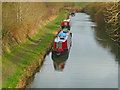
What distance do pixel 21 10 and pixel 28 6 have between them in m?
2.29

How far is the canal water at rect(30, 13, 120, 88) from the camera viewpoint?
1498 centimetres

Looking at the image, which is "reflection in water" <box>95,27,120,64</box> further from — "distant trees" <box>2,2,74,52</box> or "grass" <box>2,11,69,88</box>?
"distant trees" <box>2,2,74,52</box>

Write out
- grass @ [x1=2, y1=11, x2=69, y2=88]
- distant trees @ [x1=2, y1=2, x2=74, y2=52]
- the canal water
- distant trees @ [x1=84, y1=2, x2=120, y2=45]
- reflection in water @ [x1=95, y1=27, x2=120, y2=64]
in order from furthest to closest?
reflection in water @ [x1=95, y1=27, x2=120, y2=64]
distant trees @ [x1=2, y1=2, x2=74, y2=52]
the canal water
grass @ [x1=2, y1=11, x2=69, y2=88]
distant trees @ [x1=84, y1=2, x2=120, y2=45]

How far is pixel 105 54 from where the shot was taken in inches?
878

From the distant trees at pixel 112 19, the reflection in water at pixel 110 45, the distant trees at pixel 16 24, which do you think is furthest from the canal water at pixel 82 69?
the distant trees at pixel 16 24

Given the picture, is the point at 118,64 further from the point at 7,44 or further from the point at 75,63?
the point at 7,44

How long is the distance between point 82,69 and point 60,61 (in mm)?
3256

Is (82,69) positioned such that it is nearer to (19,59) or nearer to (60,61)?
(60,61)

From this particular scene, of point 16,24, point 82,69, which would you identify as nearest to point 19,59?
point 16,24

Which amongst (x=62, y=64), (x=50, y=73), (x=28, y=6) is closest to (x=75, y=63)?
(x=62, y=64)

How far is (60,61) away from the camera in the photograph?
2048cm

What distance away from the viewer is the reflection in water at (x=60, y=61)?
62.0ft

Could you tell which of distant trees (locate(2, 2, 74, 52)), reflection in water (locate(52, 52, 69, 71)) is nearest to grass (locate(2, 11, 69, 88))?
distant trees (locate(2, 2, 74, 52))

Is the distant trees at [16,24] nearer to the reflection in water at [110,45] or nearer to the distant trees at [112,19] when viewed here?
the distant trees at [112,19]
